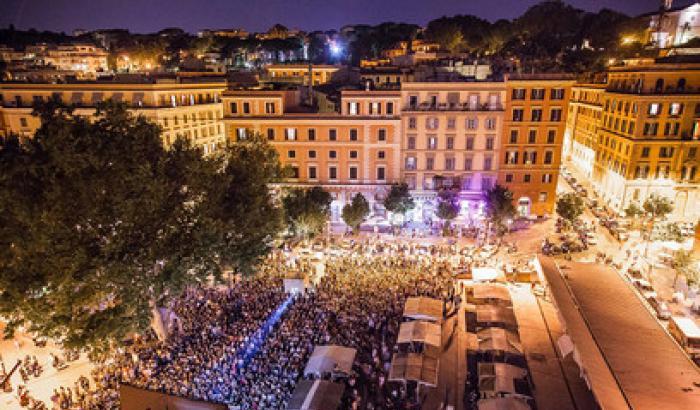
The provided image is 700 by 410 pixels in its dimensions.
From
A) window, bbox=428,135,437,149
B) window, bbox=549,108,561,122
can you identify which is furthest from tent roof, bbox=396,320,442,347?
window, bbox=549,108,561,122

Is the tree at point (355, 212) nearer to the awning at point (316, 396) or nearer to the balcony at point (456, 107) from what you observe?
the balcony at point (456, 107)

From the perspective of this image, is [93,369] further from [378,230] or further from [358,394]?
[378,230]

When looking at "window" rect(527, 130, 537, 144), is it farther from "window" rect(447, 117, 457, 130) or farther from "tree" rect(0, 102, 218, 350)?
"tree" rect(0, 102, 218, 350)

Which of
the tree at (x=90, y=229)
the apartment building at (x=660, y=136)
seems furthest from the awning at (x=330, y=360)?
the apartment building at (x=660, y=136)

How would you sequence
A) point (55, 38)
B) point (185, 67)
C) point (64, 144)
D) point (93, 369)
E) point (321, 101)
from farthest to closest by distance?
point (55, 38) < point (185, 67) < point (321, 101) < point (93, 369) < point (64, 144)

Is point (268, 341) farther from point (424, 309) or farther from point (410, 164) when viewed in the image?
point (410, 164)

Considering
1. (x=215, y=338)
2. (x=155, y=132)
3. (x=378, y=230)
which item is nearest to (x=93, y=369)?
(x=215, y=338)
